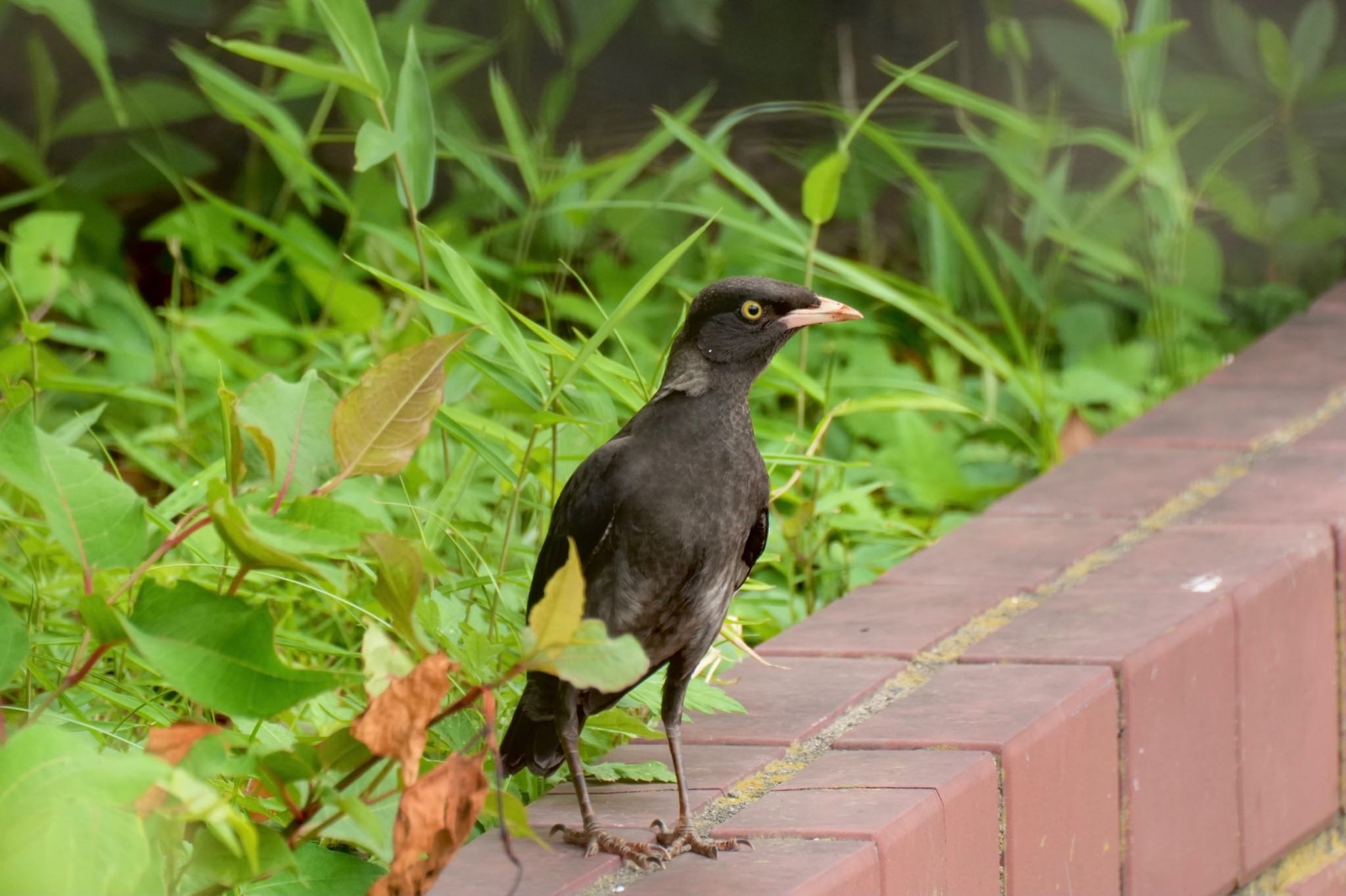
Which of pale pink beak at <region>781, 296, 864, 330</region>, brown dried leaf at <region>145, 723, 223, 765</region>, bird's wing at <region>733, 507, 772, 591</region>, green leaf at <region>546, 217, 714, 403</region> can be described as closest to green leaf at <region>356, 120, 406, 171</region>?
green leaf at <region>546, 217, 714, 403</region>

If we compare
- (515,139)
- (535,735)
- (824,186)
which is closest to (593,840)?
(535,735)

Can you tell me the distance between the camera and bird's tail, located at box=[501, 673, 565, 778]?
190cm

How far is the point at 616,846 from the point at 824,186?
1231 millimetres

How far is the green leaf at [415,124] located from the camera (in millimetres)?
2080

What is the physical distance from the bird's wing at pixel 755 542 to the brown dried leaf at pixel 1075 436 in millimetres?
1552

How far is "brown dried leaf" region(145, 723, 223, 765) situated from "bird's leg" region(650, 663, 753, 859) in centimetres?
58

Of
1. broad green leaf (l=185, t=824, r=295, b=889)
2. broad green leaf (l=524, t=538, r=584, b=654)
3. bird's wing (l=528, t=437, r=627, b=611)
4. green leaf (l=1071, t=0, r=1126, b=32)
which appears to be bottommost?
broad green leaf (l=185, t=824, r=295, b=889)

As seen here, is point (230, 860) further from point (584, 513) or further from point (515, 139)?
point (515, 139)

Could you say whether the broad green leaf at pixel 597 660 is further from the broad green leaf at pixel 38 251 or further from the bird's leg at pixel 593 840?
the broad green leaf at pixel 38 251

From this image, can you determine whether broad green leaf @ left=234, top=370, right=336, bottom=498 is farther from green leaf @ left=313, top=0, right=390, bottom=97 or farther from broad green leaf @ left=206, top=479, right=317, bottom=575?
green leaf @ left=313, top=0, right=390, bottom=97

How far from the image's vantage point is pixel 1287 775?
2.40 m

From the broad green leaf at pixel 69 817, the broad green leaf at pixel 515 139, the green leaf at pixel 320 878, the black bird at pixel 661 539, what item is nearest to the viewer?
the broad green leaf at pixel 69 817

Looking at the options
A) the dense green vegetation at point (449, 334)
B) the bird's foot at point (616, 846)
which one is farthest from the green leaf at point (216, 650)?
the bird's foot at point (616, 846)

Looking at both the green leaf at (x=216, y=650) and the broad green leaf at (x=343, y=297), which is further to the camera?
the broad green leaf at (x=343, y=297)
